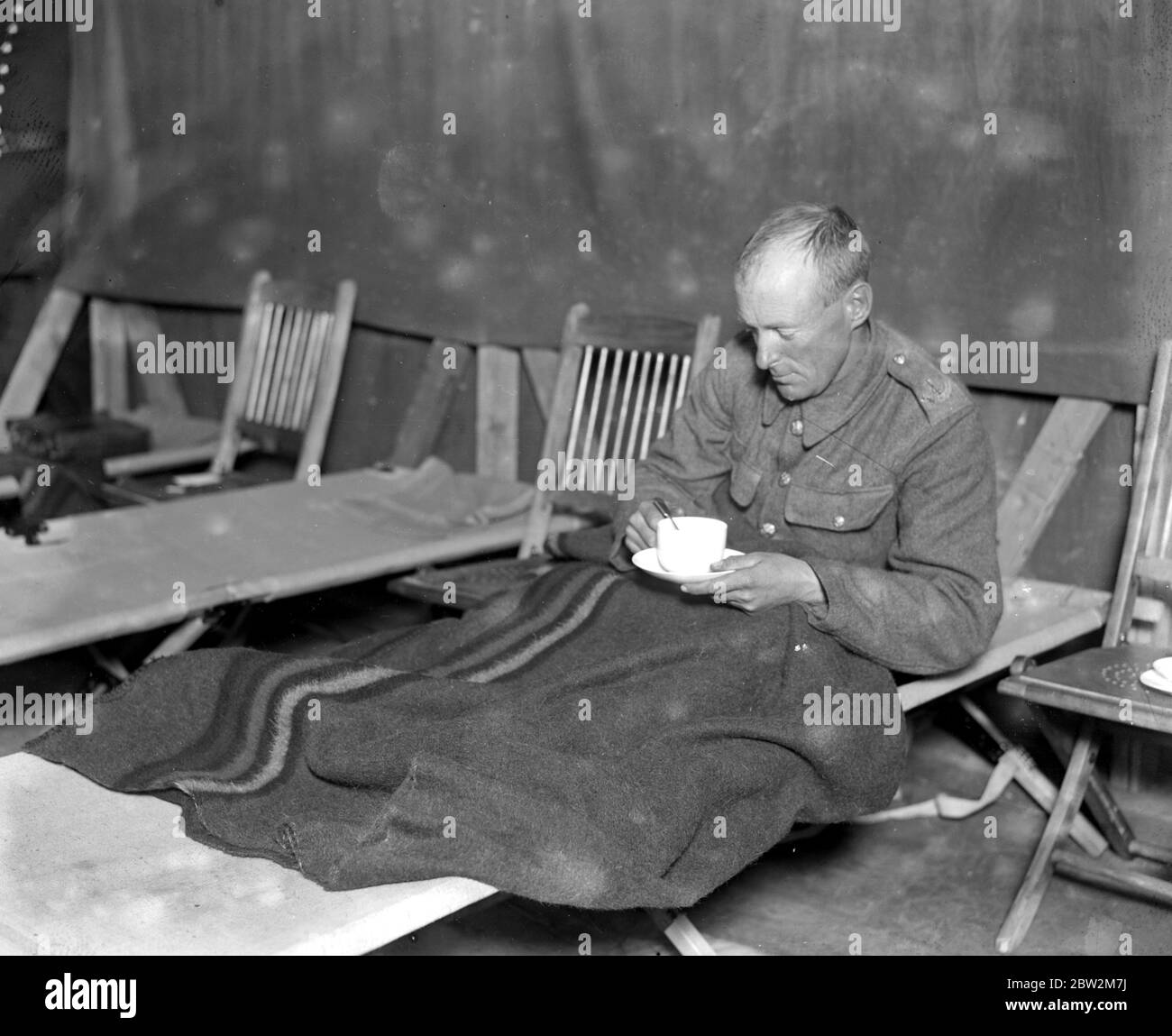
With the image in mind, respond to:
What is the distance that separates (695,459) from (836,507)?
0.40 metres

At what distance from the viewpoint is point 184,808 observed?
242cm

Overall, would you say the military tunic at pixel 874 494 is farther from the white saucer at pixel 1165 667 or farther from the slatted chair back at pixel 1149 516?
the slatted chair back at pixel 1149 516

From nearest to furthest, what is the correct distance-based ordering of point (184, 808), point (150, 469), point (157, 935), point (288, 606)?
point (157, 935) < point (184, 808) < point (288, 606) < point (150, 469)

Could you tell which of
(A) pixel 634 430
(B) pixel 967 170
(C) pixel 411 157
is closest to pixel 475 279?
(C) pixel 411 157

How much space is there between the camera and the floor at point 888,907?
125 inches

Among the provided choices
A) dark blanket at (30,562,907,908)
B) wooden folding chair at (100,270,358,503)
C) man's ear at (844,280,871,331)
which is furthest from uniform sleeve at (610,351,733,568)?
wooden folding chair at (100,270,358,503)

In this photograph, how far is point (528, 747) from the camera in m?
2.34

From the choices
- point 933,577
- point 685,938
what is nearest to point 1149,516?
point 933,577

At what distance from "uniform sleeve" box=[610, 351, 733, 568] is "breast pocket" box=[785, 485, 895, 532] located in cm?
26

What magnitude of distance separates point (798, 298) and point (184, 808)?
1390 mm

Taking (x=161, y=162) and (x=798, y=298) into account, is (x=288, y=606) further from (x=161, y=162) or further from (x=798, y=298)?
(x=798, y=298)

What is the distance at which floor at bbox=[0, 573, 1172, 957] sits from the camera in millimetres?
3188

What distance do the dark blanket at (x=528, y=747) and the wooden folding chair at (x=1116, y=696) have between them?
44 centimetres

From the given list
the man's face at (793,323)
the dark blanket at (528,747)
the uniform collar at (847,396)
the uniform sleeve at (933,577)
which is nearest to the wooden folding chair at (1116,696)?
the uniform sleeve at (933,577)
